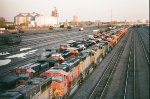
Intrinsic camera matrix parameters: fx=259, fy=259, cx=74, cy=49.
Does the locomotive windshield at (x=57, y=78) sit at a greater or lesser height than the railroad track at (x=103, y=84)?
greater

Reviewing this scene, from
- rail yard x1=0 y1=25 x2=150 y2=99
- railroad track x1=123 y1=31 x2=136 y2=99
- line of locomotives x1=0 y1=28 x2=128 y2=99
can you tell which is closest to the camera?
line of locomotives x1=0 y1=28 x2=128 y2=99

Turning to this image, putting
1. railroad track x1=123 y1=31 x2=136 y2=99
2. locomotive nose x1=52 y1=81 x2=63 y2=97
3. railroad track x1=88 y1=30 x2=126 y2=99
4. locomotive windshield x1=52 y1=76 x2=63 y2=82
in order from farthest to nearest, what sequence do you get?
railroad track x1=123 y1=31 x2=136 y2=99
railroad track x1=88 y1=30 x2=126 y2=99
locomotive windshield x1=52 y1=76 x2=63 y2=82
locomotive nose x1=52 y1=81 x2=63 y2=97

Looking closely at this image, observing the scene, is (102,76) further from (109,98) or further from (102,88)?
(109,98)

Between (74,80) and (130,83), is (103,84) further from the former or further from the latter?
(74,80)

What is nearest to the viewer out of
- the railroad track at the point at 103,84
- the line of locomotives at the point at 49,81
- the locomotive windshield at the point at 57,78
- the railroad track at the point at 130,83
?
the line of locomotives at the point at 49,81

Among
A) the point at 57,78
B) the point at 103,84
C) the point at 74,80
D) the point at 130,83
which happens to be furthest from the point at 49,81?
the point at 130,83

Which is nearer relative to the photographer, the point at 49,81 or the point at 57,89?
the point at 49,81

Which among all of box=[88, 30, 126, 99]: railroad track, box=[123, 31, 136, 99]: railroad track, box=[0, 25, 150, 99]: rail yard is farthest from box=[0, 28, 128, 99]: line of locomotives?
box=[123, 31, 136, 99]: railroad track

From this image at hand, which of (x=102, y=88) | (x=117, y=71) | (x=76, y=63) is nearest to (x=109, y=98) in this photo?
(x=102, y=88)

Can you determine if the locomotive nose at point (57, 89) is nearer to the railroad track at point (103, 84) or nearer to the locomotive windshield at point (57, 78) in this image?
the locomotive windshield at point (57, 78)

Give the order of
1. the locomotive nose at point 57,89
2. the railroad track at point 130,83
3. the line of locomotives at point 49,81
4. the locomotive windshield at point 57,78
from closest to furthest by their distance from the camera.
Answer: the line of locomotives at point 49,81 < the locomotive nose at point 57,89 < the locomotive windshield at point 57,78 < the railroad track at point 130,83

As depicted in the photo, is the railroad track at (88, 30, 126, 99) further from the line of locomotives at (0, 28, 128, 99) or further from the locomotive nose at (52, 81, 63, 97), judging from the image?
the locomotive nose at (52, 81, 63, 97)

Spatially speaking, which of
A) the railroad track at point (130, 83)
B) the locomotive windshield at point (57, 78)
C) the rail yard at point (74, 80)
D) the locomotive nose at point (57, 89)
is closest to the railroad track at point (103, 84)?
the rail yard at point (74, 80)

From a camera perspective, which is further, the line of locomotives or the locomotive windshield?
the locomotive windshield
